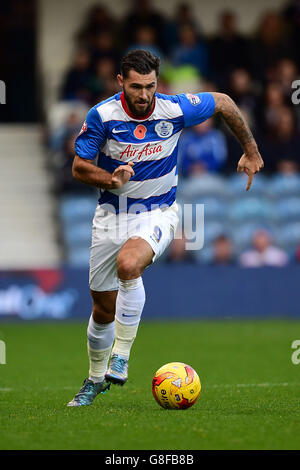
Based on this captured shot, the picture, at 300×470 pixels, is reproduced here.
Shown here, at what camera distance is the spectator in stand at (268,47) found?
19078 millimetres

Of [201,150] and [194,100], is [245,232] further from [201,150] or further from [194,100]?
[194,100]

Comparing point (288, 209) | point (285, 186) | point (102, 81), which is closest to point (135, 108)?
point (288, 209)

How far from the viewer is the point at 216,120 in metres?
17.4

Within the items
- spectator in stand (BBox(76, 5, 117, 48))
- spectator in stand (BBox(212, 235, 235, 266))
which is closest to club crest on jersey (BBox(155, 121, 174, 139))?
spectator in stand (BBox(212, 235, 235, 266))

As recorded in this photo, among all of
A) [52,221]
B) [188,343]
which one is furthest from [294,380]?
[52,221]

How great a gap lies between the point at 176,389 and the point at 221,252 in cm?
901

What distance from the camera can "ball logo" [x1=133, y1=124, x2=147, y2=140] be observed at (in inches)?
285

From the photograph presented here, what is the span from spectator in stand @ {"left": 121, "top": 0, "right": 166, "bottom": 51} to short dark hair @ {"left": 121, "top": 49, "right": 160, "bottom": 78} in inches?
462

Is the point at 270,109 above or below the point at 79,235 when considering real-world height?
above

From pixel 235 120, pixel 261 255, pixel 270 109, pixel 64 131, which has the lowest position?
pixel 261 255

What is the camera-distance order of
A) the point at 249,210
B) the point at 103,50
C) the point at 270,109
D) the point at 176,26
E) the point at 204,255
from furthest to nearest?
the point at 176,26
the point at 103,50
the point at 270,109
the point at 249,210
the point at 204,255

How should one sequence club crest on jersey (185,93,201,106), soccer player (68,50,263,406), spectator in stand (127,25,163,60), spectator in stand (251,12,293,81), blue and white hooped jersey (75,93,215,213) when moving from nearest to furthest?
1. soccer player (68,50,263,406)
2. blue and white hooped jersey (75,93,215,213)
3. club crest on jersey (185,93,201,106)
4. spectator in stand (127,25,163,60)
5. spectator in stand (251,12,293,81)

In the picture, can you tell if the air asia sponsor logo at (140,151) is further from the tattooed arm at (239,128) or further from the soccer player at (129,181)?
the tattooed arm at (239,128)

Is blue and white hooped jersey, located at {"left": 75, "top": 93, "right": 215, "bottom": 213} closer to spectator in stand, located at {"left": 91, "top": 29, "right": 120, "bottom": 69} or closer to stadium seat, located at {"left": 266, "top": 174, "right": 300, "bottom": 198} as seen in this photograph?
stadium seat, located at {"left": 266, "top": 174, "right": 300, "bottom": 198}
